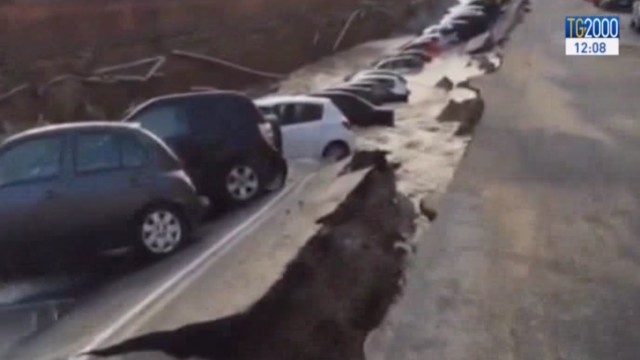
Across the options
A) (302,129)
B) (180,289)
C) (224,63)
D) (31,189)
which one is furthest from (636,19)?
(180,289)

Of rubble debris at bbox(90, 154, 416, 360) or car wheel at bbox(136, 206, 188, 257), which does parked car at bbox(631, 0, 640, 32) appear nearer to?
rubble debris at bbox(90, 154, 416, 360)

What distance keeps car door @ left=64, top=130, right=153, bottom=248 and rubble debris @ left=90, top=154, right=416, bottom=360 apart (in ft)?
7.17

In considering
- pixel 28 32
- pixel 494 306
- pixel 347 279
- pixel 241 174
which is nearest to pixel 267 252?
pixel 347 279

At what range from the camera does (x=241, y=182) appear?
1897 centimetres

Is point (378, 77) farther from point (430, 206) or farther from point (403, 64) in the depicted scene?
point (430, 206)

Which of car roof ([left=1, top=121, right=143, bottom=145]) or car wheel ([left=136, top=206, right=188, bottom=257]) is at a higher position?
car roof ([left=1, top=121, right=143, bottom=145])

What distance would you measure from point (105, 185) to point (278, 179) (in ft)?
17.0

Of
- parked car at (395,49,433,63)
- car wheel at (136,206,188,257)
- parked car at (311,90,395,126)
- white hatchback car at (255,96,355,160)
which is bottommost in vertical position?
parked car at (395,49,433,63)

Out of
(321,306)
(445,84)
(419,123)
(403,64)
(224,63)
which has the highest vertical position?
(321,306)

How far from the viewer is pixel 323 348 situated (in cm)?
1013

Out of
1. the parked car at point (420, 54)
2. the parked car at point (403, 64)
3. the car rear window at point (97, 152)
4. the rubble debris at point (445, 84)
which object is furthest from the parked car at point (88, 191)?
the parked car at point (420, 54)

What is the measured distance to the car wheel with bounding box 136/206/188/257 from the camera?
1501 cm

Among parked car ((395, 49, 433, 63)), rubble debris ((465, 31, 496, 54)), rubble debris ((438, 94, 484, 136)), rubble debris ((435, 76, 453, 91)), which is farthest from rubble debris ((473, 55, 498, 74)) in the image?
rubble debris ((438, 94, 484, 136))

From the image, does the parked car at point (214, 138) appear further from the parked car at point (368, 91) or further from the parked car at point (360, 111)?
the parked car at point (368, 91)
